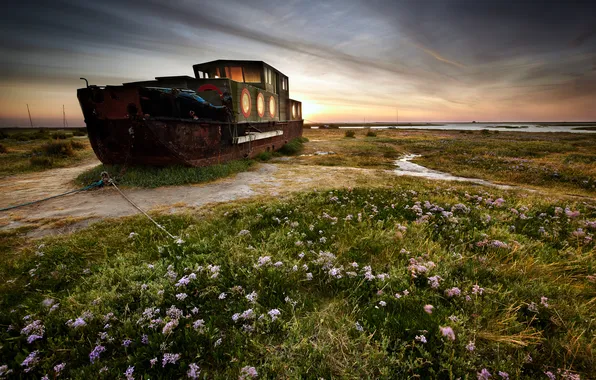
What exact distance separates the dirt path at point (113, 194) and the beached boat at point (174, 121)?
1865mm

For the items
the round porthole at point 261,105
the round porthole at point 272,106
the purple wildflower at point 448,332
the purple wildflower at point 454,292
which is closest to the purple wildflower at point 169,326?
the purple wildflower at point 448,332

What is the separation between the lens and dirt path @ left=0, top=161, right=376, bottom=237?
5.71m

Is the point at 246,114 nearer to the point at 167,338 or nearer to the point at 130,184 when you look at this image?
the point at 130,184

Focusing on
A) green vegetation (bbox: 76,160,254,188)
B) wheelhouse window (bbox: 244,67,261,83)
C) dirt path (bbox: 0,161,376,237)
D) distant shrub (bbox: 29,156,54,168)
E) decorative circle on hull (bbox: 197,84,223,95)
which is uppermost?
wheelhouse window (bbox: 244,67,261,83)

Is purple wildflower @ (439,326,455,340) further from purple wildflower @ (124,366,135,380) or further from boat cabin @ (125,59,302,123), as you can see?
boat cabin @ (125,59,302,123)

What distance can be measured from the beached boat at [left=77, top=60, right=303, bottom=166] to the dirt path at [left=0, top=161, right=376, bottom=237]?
186 cm

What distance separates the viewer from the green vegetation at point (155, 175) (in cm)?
866

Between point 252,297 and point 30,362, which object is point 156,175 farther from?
point 252,297

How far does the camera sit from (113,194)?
7.63 m

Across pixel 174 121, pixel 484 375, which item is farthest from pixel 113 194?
pixel 484 375

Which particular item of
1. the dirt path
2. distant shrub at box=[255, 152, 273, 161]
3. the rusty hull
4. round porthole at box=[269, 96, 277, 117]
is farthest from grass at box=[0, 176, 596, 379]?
round porthole at box=[269, 96, 277, 117]

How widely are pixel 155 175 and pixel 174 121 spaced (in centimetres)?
223

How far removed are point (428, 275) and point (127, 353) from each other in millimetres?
3531

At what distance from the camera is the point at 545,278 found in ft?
10.5
